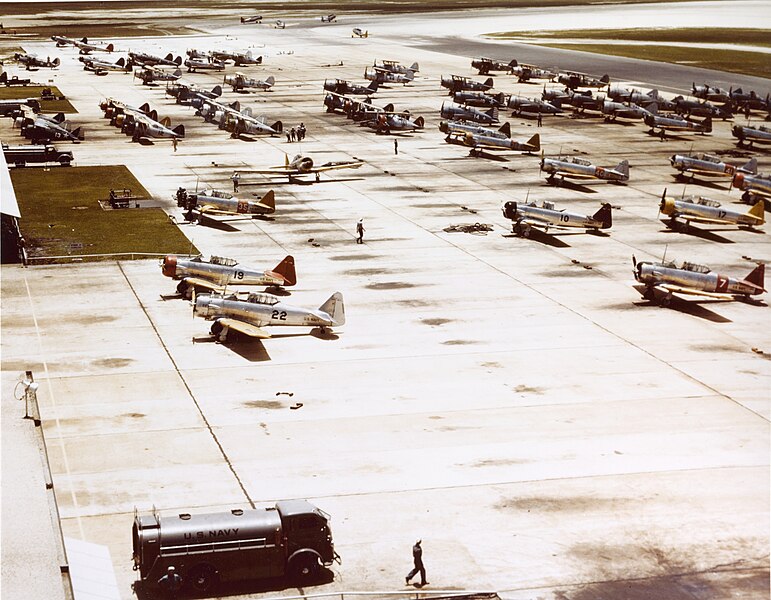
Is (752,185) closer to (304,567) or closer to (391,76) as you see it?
(304,567)

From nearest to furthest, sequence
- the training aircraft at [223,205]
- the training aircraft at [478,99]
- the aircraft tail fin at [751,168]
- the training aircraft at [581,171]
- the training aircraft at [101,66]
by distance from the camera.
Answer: the training aircraft at [223,205]
the training aircraft at [581,171]
the aircraft tail fin at [751,168]
the training aircraft at [478,99]
the training aircraft at [101,66]

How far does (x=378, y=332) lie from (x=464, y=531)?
2385 centimetres

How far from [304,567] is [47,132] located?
97.5m

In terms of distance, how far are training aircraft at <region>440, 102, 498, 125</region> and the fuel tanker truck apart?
349 feet

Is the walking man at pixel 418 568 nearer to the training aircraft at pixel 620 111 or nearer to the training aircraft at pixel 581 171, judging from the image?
the training aircraft at pixel 581 171

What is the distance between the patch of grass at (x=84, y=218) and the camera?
3179 inches

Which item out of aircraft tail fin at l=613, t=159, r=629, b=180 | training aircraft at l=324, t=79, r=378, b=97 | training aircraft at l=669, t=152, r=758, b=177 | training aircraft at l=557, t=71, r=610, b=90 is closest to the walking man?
aircraft tail fin at l=613, t=159, r=629, b=180

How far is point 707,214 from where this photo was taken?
3501 inches

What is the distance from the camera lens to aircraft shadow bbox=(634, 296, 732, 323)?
67.8 metres

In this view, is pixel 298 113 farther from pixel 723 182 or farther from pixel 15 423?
pixel 15 423

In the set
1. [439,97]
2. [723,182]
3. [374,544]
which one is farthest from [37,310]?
[439,97]

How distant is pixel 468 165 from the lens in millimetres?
116125

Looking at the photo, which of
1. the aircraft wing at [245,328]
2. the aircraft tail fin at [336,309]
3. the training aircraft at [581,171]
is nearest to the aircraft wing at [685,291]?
the aircraft tail fin at [336,309]

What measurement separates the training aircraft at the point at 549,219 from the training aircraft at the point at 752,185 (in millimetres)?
19951
